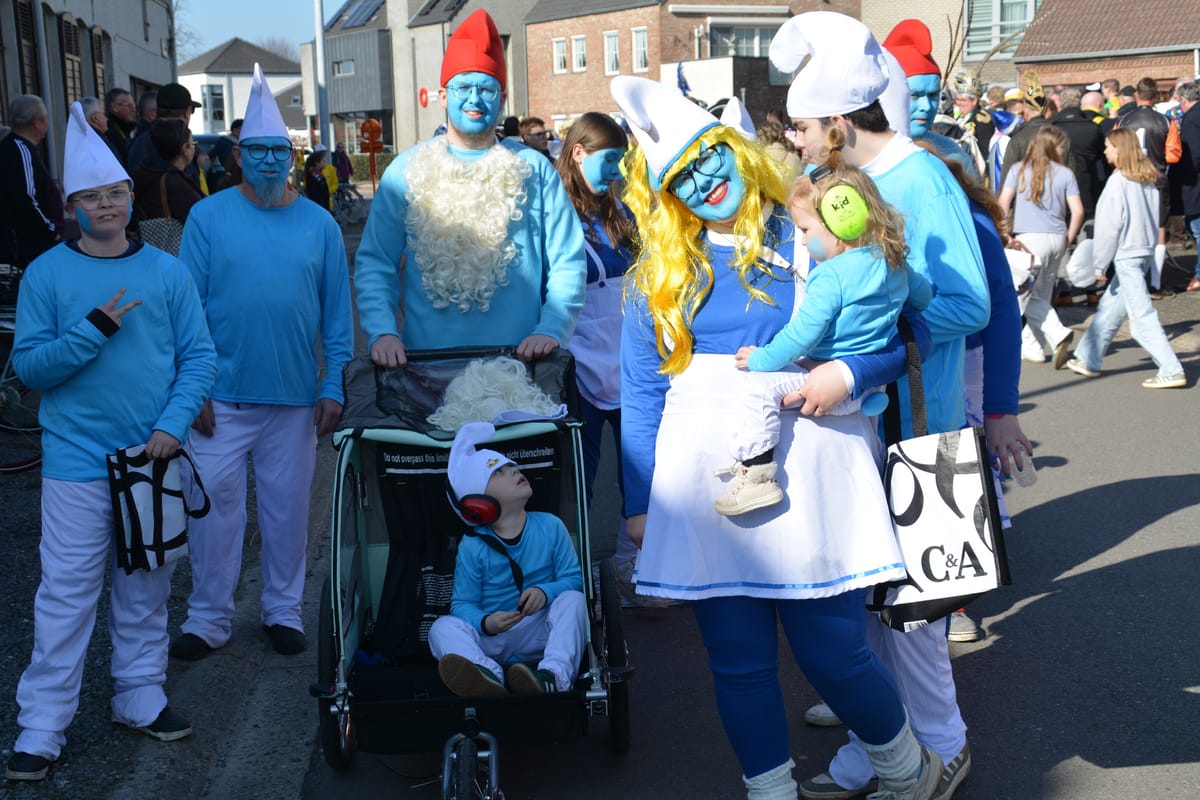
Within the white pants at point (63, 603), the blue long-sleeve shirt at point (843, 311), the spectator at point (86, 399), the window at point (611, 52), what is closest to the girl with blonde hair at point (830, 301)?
the blue long-sleeve shirt at point (843, 311)

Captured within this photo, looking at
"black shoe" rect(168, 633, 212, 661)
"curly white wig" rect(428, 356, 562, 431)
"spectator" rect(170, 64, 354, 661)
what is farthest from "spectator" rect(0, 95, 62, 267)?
"curly white wig" rect(428, 356, 562, 431)

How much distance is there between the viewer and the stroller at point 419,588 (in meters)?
3.75

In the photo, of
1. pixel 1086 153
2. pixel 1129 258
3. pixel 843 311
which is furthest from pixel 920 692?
pixel 1086 153

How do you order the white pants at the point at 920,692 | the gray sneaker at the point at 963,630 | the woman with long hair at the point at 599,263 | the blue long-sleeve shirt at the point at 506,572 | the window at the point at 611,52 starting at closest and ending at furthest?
the white pants at the point at 920,692, the blue long-sleeve shirt at the point at 506,572, the gray sneaker at the point at 963,630, the woman with long hair at the point at 599,263, the window at the point at 611,52

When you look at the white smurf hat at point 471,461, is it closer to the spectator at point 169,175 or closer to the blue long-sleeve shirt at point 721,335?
the blue long-sleeve shirt at point 721,335

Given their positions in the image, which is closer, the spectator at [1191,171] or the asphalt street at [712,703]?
the asphalt street at [712,703]

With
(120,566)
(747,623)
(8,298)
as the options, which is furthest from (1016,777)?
(8,298)

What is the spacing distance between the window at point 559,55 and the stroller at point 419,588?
61629mm

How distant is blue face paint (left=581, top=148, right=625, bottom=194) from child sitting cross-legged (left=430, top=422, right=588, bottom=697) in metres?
1.88

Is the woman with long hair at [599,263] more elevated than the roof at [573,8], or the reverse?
the roof at [573,8]

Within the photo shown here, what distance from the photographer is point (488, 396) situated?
436 centimetres

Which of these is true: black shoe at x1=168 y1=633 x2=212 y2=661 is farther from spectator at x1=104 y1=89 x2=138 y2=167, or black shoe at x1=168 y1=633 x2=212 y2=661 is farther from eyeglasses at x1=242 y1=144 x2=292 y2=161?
spectator at x1=104 y1=89 x2=138 y2=167

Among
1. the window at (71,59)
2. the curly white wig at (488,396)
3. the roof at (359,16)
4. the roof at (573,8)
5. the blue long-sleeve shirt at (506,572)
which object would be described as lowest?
the blue long-sleeve shirt at (506,572)

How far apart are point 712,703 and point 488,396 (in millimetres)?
1416
